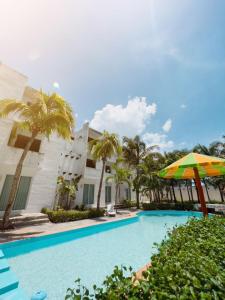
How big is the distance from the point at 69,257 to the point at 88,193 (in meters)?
12.8

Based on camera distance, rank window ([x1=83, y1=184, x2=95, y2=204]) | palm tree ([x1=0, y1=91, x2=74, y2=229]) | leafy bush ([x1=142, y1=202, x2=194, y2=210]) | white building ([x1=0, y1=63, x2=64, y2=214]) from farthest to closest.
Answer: leafy bush ([x1=142, y1=202, x2=194, y2=210]), window ([x1=83, y1=184, x2=95, y2=204]), white building ([x1=0, y1=63, x2=64, y2=214]), palm tree ([x1=0, y1=91, x2=74, y2=229])

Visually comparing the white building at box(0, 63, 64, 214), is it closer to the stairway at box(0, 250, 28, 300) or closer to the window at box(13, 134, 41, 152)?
the window at box(13, 134, 41, 152)

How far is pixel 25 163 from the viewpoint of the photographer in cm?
1201

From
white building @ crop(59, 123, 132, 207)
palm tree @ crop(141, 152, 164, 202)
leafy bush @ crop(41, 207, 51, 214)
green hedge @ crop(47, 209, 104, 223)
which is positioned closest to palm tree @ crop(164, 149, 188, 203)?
palm tree @ crop(141, 152, 164, 202)

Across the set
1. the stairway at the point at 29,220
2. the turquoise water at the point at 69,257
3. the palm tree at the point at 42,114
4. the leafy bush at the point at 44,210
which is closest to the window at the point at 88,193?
the leafy bush at the point at 44,210

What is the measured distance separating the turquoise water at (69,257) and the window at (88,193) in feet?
28.6

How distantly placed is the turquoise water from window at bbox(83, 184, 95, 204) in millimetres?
8720

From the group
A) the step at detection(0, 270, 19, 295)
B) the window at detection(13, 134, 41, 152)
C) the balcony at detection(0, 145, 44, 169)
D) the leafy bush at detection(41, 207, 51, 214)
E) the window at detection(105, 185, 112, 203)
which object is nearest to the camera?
the step at detection(0, 270, 19, 295)

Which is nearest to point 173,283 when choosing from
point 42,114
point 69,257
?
→ point 69,257

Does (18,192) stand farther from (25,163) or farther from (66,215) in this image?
(66,215)

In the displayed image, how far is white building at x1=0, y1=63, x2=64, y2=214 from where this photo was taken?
37.9 feet

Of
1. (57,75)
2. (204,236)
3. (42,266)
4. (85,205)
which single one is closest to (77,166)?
(85,205)

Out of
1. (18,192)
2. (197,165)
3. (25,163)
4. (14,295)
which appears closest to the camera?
(14,295)

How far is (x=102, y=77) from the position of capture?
1230cm
